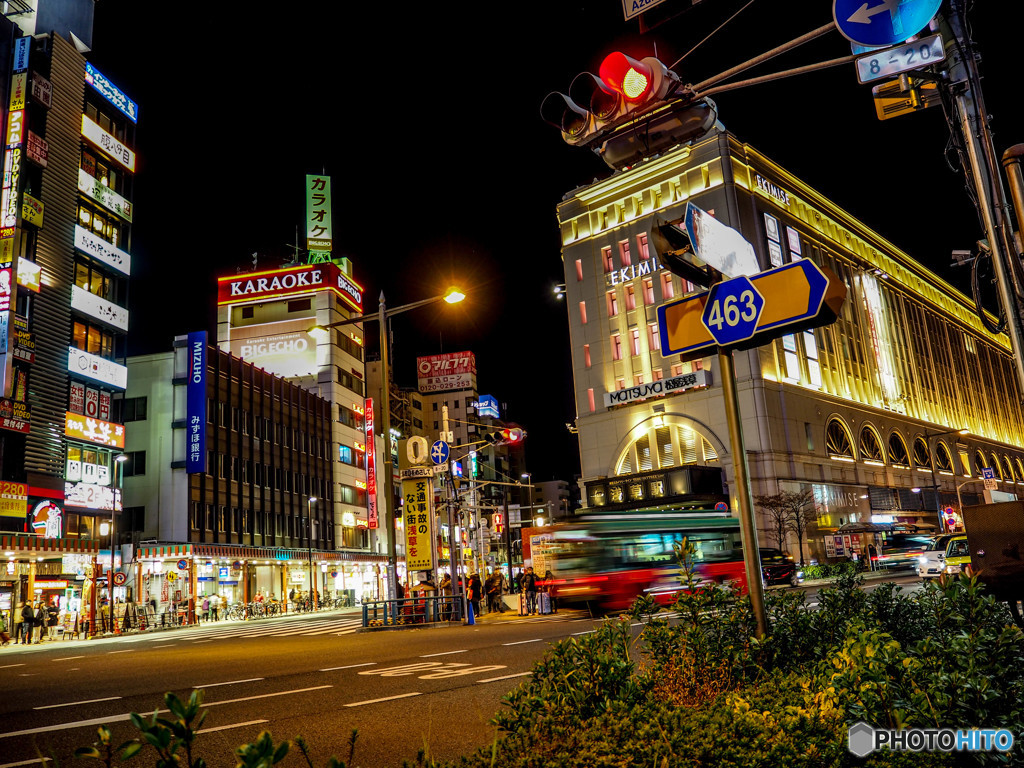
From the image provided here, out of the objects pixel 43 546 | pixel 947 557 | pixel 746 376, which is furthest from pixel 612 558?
pixel 746 376

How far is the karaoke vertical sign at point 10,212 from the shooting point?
35281 millimetres

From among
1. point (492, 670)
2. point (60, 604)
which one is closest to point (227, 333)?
point (60, 604)

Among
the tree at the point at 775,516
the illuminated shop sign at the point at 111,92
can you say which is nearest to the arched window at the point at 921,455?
the tree at the point at 775,516

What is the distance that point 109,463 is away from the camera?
147 ft

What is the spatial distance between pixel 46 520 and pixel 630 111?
3994 centimetres

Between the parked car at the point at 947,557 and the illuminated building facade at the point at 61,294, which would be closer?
the parked car at the point at 947,557

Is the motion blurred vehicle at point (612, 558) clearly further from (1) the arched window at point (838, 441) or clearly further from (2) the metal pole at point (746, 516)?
(1) the arched window at point (838, 441)

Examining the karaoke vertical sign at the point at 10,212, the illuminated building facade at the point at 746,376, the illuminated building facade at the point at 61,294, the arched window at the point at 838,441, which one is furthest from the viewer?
the arched window at the point at 838,441

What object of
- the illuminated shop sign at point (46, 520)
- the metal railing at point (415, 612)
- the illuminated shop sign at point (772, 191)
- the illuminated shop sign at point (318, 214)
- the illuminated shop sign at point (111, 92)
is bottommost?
the metal railing at point (415, 612)

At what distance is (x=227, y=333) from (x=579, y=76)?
74.9m

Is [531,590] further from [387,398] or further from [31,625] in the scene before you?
[31,625]

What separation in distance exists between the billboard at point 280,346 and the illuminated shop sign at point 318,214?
7.83m

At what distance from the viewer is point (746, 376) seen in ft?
189

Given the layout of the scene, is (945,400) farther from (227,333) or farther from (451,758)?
(451,758)
